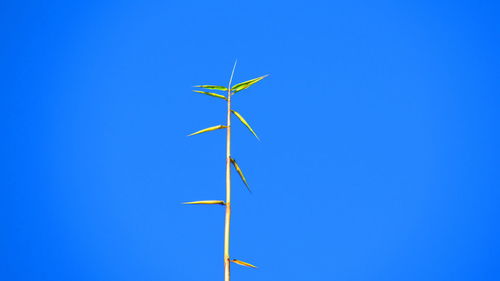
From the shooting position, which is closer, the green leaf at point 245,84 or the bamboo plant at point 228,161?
the bamboo plant at point 228,161

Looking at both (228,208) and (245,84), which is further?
(245,84)

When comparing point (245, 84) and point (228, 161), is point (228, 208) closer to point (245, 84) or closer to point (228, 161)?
point (228, 161)

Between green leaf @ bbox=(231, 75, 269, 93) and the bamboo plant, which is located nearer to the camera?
the bamboo plant

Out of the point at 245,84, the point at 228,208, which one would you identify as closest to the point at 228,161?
the point at 228,208

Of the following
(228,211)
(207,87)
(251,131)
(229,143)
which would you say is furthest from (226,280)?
(207,87)

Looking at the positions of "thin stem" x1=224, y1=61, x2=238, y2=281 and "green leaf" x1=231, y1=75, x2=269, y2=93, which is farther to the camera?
"green leaf" x1=231, y1=75, x2=269, y2=93

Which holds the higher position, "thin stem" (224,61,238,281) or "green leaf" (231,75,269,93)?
"green leaf" (231,75,269,93)

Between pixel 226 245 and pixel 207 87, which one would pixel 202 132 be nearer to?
pixel 207 87

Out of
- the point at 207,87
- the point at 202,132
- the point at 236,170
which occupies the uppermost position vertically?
the point at 207,87

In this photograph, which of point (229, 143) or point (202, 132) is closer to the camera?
point (229, 143)

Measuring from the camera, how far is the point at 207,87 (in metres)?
6.02

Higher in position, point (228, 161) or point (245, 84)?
point (245, 84)

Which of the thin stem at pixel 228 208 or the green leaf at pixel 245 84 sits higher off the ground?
the green leaf at pixel 245 84

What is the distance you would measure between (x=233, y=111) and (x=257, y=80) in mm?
773
